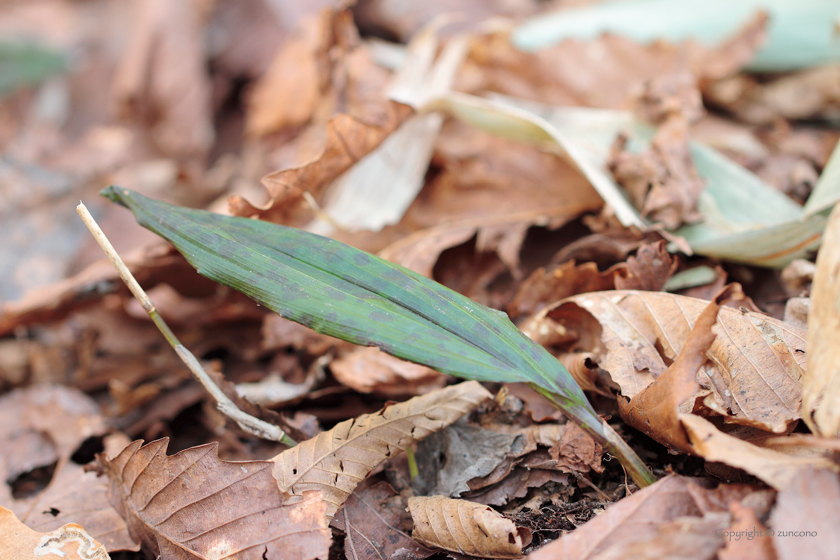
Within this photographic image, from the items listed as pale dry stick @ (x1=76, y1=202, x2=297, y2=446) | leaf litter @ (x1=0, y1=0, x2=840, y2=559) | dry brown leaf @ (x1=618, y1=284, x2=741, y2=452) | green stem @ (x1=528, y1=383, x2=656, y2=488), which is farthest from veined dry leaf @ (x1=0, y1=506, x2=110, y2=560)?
dry brown leaf @ (x1=618, y1=284, x2=741, y2=452)

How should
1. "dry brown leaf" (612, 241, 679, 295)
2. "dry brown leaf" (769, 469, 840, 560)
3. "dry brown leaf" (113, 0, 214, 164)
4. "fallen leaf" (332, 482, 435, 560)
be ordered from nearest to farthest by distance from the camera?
"dry brown leaf" (769, 469, 840, 560), "fallen leaf" (332, 482, 435, 560), "dry brown leaf" (612, 241, 679, 295), "dry brown leaf" (113, 0, 214, 164)

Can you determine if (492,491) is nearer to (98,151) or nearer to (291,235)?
(291,235)

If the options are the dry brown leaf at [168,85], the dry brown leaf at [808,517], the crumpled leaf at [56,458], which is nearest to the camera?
the dry brown leaf at [808,517]

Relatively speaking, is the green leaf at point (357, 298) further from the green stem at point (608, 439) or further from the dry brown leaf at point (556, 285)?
the dry brown leaf at point (556, 285)

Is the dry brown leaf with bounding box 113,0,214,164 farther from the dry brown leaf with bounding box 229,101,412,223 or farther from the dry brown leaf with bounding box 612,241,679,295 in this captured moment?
the dry brown leaf with bounding box 612,241,679,295

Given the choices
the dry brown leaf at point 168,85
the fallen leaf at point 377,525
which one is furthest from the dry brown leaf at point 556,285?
the dry brown leaf at point 168,85

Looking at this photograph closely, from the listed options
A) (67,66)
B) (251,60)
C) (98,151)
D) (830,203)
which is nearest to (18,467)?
(830,203)
